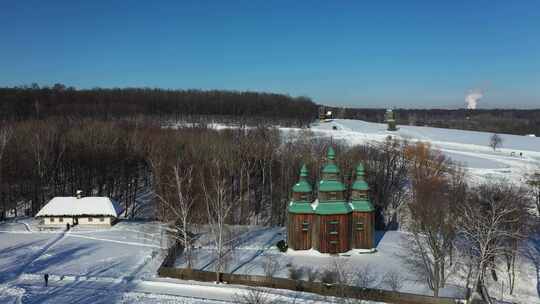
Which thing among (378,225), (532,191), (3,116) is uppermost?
(3,116)

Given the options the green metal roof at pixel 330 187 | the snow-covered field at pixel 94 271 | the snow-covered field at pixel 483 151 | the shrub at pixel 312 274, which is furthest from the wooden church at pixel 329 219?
the snow-covered field at pixel 483 151

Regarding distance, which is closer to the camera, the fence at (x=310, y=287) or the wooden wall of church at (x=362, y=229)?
the fence at (x=310, y=287)

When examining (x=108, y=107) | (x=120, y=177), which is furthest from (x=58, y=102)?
(x=120, y=177)

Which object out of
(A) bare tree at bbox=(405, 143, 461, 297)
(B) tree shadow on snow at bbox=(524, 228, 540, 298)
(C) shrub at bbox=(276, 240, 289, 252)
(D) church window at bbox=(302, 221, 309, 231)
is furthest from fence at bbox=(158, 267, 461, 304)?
(B) tree shadow on snow at bbox=(524, 228, 540, 298)

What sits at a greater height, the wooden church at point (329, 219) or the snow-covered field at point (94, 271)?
the wooden church at point (329, 219)

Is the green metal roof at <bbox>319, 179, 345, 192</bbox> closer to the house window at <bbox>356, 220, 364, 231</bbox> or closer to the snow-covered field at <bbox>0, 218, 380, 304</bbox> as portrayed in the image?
the house window at <bbox>356, 220, 364, 231</bbox>

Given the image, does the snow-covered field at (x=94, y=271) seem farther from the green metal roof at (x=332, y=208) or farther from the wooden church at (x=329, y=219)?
the green metal roof at (x=332, y=208)

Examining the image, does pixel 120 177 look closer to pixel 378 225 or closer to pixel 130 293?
pixel 130 293
